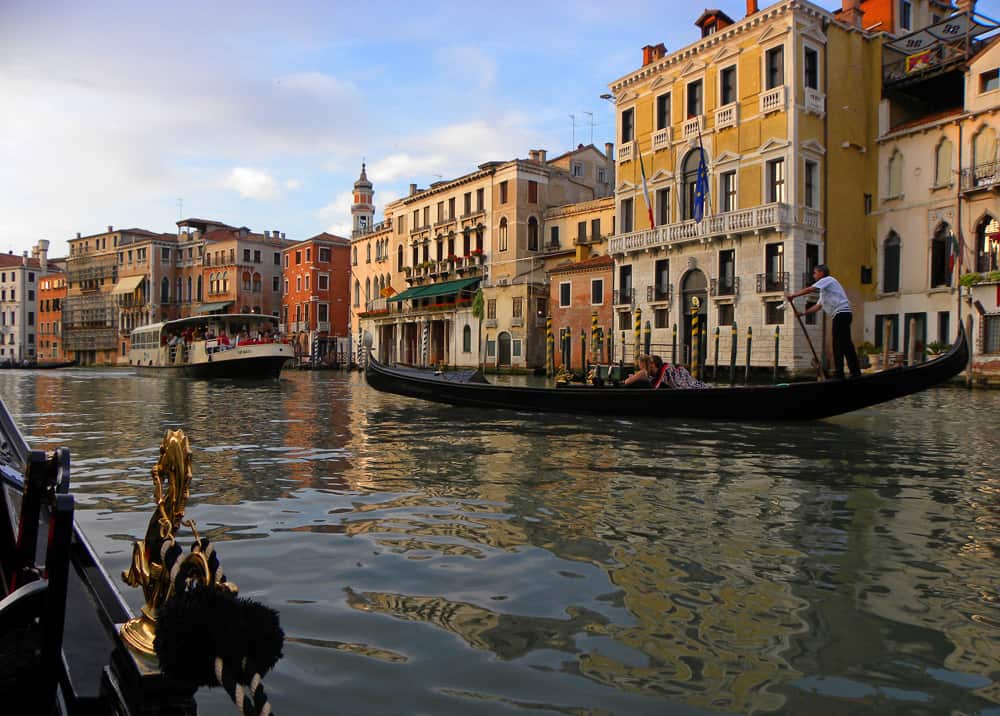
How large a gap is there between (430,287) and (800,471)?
3247cm

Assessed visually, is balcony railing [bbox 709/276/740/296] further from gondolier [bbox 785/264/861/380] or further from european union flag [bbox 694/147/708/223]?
gondolier [bbox 785/264/861/380]

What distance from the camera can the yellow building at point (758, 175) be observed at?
864 inches

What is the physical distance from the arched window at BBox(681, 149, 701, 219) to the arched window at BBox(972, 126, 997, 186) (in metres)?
7.67

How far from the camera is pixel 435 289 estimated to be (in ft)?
122

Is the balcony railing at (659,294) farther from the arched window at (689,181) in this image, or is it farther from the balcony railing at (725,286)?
the arched window at (689,181)

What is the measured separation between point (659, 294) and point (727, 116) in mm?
5879

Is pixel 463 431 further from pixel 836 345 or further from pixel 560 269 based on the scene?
pixel 560 269

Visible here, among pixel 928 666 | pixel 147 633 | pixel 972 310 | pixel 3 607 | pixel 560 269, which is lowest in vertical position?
pixel 928 666

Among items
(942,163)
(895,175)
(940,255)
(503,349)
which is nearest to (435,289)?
(503,349)

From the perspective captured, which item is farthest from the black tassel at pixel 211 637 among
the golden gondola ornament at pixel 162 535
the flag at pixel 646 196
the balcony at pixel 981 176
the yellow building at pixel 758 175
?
the flag at pixel 646 196

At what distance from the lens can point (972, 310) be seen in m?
20.1

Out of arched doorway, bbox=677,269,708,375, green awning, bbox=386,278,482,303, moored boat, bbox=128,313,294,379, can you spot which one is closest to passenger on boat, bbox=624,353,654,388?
arched doorway, bbox=677,269,708,375

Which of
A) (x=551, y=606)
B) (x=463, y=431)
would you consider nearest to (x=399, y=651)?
(x=551, y=606)

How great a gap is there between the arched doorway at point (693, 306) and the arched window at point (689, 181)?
2083mm
